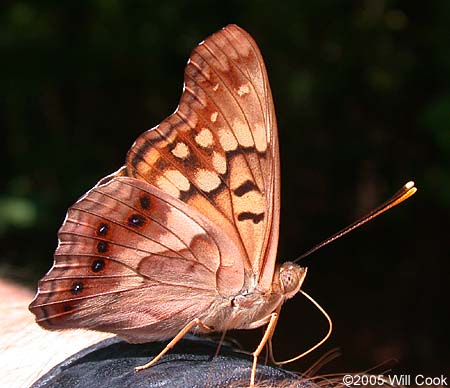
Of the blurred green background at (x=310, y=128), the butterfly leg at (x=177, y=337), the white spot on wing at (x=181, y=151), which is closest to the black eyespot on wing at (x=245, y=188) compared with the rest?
the white spot on wing at (x=181, y=151)

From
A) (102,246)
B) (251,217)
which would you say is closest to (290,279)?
(251,217)

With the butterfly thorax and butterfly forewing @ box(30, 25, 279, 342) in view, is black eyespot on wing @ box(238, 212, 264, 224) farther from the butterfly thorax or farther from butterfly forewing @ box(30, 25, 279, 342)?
the butterfly thorax

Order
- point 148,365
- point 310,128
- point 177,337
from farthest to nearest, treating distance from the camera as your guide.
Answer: point 310,128
point 177,337
point 148,365

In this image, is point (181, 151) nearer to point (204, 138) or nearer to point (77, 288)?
point (204, 138)

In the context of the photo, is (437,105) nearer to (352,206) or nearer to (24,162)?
(352,206)

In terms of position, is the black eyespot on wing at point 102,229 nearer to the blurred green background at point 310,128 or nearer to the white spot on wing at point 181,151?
the white spot on wing at point 181,151

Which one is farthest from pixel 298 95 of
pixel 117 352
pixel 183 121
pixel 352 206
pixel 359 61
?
pixel 117 352

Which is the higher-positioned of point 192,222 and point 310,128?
point 310,128
